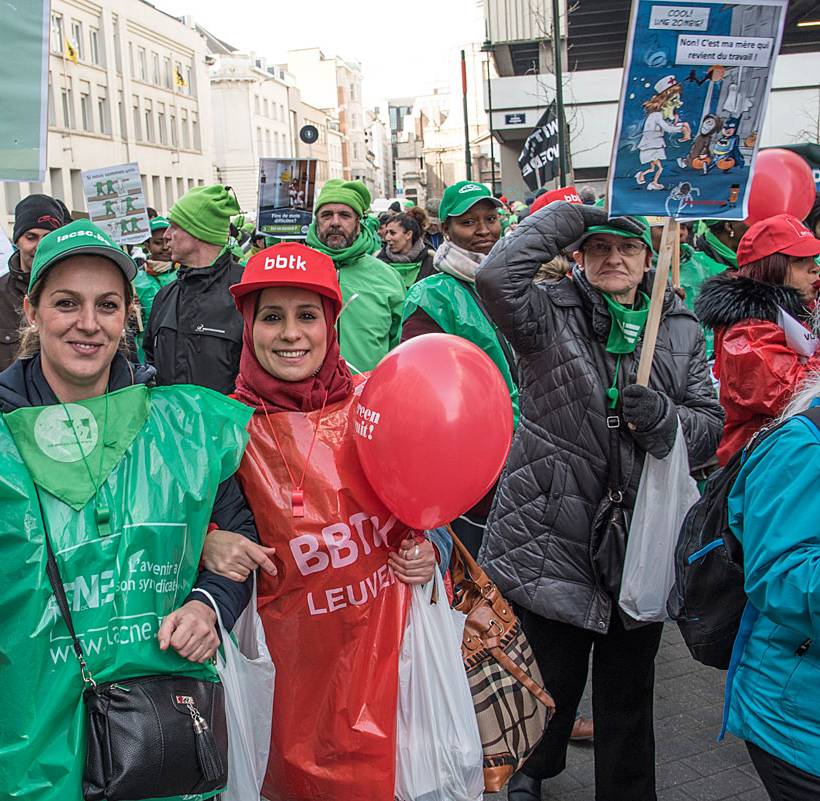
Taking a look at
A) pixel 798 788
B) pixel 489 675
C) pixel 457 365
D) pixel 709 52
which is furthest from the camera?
pixel 709 52

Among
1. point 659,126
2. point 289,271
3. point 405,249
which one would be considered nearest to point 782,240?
point 659,126

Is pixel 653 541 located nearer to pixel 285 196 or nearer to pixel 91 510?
pixel 91 510

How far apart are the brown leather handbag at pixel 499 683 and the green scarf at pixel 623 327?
0.99 metres

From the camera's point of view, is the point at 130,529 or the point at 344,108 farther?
the point at 344,108

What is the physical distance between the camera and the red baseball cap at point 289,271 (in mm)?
2531

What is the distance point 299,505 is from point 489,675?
741mm

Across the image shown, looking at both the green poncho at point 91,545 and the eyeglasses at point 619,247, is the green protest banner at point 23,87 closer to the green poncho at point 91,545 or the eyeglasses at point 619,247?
the green poncho at point 91,545

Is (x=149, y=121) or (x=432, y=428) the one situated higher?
(x=149, y=121)


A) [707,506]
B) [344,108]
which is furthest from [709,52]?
[344,108]

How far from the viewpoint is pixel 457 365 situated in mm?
2389

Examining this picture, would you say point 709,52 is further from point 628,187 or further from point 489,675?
point 489,675

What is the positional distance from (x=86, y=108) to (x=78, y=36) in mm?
3166

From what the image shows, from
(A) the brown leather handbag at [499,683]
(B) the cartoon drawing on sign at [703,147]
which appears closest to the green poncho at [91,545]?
(A) the brown leather handbag at [499,683]

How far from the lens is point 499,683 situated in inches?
102
